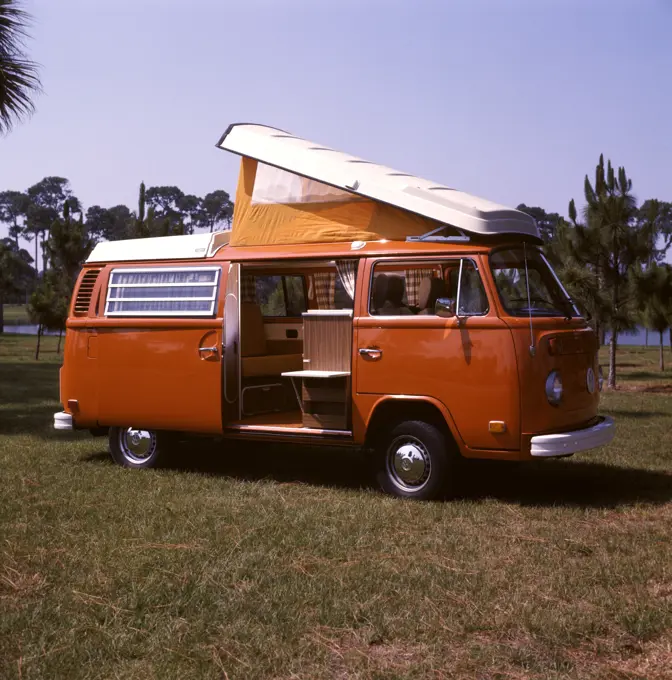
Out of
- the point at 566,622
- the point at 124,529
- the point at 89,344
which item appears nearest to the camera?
the point at 566,622

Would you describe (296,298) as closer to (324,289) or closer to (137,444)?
(324,289)

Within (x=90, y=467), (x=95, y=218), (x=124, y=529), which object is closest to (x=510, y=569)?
(x=124, y=529)

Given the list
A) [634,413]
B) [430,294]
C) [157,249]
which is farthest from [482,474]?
[634,413]

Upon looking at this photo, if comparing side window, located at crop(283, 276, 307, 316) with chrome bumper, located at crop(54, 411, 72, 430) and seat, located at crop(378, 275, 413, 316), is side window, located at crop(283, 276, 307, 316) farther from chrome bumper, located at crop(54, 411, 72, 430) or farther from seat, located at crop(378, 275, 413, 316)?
chrome bumper, located at crop(54, 411, 72, 430)

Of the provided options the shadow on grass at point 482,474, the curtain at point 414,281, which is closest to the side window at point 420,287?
the curtain at point 414,281

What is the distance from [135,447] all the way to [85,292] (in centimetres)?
180

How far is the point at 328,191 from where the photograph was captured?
30.1ft

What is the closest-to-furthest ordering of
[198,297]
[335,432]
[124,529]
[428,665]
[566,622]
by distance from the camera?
[428,665]
[566,622]
[124,529]
[335,432]
[198,297]

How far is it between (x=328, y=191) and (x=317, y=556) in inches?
153

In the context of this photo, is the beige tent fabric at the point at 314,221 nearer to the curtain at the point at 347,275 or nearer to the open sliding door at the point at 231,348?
the curtain at the point at 347,275

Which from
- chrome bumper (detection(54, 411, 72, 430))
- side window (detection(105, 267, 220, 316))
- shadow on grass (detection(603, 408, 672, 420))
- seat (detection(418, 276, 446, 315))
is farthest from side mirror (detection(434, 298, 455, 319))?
shadow on grass (detection(603, 408, 672, 420))

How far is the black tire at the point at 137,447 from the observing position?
10.2 meters

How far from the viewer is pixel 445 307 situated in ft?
26.7

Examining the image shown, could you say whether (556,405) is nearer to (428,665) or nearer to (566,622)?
(566,622)
